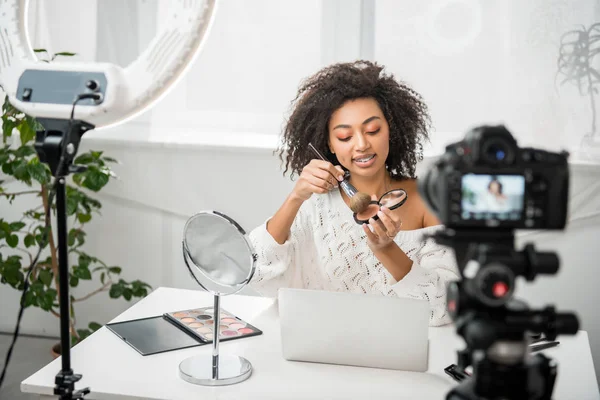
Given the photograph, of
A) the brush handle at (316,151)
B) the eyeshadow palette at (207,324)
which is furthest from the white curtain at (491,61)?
the eyeshadow palette at (207,324)

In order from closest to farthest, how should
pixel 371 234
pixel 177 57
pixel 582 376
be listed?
pixel 177 57, pixel 582 376, pixel 371 234

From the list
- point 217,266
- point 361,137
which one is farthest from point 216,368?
point 361,137

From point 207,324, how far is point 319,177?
523 millimetres

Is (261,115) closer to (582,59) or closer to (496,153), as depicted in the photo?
(582,59)

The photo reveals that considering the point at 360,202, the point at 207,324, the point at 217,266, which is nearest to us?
the point at 217,266

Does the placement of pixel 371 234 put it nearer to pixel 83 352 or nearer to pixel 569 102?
pixel 83 352

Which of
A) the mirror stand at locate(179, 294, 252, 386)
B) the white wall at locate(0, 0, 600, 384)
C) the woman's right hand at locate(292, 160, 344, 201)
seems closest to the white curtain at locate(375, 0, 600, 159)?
the white wall at locate(0, 0, 600, 384)

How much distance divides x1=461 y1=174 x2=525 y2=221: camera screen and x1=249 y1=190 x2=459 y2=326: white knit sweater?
1.14 metres

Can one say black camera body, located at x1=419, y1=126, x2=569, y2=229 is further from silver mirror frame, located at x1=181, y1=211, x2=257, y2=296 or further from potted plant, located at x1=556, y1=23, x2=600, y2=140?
potted plant, located at x1=556, y1=23, x2=600, y2=140

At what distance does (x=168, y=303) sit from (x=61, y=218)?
98 centimetres

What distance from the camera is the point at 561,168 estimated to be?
86 centimetres

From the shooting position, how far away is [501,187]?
2.80 ft

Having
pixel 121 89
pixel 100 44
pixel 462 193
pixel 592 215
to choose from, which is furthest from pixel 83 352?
pixel 592 215

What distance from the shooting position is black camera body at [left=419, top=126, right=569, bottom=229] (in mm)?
849
